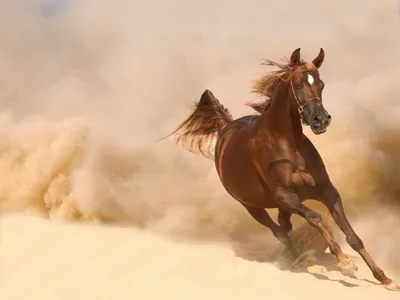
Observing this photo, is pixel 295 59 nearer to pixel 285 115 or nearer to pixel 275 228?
pixel 285 115

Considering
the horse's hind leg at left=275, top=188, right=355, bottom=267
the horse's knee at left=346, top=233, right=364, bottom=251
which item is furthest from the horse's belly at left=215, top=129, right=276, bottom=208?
the horse's knee at left=346, top=233, right=364, bottom=251

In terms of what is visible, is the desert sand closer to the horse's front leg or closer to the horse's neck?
the horse's front leg

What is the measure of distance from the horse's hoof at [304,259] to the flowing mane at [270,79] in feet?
4.19

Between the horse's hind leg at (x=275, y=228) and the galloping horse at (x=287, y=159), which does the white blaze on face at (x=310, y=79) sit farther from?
the horse's hind leg at (x=275, y=228)

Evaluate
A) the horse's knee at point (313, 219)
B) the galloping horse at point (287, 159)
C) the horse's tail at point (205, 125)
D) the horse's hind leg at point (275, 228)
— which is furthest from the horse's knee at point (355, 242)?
the horse's tail at point (205, 125)

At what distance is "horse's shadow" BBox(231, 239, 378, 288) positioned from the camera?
395cm

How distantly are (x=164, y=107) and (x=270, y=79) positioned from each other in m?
3.71

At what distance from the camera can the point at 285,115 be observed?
414cm

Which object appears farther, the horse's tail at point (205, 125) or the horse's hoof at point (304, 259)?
the horse's tail at point (205, 125)

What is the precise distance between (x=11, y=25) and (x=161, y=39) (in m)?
3.07

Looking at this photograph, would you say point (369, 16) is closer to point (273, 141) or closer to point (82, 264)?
point (273, 141)

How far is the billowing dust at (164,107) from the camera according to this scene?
5.71 metres

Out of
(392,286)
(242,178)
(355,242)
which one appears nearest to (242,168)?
(242,178)

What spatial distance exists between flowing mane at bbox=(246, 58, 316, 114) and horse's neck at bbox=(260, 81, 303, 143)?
95mm
